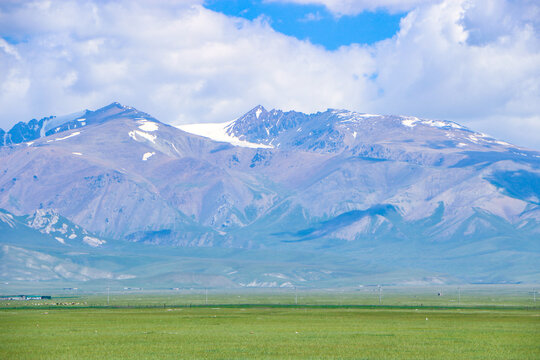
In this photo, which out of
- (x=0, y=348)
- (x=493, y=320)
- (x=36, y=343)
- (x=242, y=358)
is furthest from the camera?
(x=493, y=320)

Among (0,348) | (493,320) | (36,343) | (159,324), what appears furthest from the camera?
(493,320)

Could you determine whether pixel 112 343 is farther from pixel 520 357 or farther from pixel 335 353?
pixel 520 357

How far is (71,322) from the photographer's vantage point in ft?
438

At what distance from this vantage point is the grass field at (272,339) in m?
80.7

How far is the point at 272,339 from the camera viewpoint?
3772 inches

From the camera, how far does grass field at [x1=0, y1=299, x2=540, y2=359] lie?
8069 cm

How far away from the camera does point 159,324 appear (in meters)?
126

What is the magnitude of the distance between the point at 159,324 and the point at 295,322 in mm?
19268

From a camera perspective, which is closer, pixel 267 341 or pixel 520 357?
pixel 520 357

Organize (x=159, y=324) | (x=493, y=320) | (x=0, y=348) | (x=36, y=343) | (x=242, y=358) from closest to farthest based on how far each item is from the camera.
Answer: (x=242, y=358), (x=0, y=348), (x=36, y=343), (x=159, y=324), (x=493, y=320)

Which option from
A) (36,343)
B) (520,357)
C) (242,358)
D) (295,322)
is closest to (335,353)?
(242,358)

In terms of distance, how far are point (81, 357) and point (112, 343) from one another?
13.1m

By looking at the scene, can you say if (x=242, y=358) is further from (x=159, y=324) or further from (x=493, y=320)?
(x=493, y=320)

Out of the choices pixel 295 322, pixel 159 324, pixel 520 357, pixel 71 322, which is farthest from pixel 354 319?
pixel 520 357
